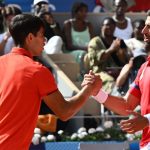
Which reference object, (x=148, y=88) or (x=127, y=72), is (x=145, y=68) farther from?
(x=127, y=72)

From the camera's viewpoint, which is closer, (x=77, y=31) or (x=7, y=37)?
(x=7, y=37)

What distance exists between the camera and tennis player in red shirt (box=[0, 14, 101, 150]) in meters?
A: 4.54

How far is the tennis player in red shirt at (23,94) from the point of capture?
4.54 m

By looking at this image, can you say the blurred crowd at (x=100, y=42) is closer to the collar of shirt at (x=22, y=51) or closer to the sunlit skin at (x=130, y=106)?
the sunlit skin at (x=130, y=106)

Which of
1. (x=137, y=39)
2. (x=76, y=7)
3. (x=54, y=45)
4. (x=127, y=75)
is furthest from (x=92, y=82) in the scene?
(x=76, y=7)

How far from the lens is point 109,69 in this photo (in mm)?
10242

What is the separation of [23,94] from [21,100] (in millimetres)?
45

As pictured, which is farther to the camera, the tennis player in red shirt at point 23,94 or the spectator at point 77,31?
the spectator at point 77,31

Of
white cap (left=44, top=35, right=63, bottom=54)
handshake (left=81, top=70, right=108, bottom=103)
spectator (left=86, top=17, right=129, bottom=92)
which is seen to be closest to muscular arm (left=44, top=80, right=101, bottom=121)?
handshake (left=81, top=70, right=108, bottom=103)

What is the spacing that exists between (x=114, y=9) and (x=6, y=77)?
25.2ft

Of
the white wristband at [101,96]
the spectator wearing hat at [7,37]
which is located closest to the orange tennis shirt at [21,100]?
the white wristband at [101,96]

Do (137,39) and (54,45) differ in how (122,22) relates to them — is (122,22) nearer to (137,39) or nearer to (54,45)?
(137,39)

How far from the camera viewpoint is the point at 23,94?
455cm

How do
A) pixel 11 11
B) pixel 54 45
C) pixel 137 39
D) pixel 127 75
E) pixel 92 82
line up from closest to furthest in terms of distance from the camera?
1. pixel 92 82
2. pixel 127 75
3. pixel 11 11
4. pixel 54 45
5. pixel 137 39
